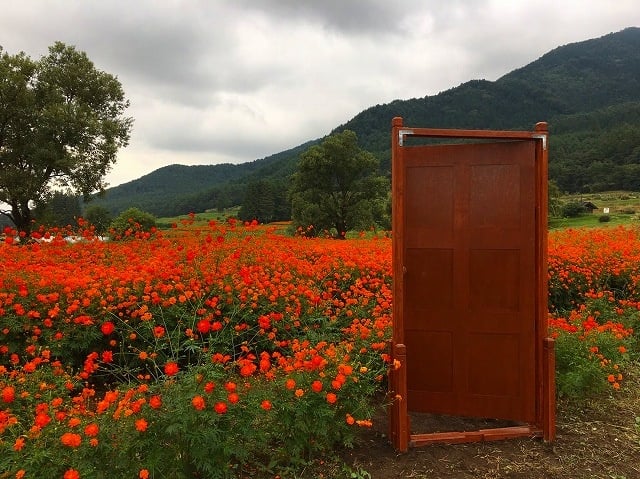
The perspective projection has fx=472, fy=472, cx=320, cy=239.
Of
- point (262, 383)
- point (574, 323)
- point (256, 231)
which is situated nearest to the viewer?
point (262, 383)

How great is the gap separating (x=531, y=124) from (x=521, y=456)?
90.2 meters

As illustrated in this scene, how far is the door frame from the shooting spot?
10.3 ft

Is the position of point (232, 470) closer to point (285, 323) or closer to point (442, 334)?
point (442, 334)

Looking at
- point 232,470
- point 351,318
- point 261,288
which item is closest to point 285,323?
point 261,288

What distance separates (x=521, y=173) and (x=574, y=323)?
2404 millimetres

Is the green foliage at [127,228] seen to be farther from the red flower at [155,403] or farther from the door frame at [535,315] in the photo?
the red flower at [155,403]

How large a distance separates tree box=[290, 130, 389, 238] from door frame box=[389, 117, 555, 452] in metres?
24.9

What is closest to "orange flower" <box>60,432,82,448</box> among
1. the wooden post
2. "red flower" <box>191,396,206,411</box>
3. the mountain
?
"red flower" <box>191,396,206,411</box>

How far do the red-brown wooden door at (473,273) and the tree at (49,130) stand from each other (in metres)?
21.7

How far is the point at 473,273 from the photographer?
341 centimetres

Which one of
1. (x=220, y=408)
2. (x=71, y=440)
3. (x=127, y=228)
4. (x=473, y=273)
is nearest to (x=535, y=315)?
(x=473, y=273)

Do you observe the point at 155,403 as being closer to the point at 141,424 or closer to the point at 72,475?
the point at 141,424

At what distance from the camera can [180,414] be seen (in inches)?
89.7

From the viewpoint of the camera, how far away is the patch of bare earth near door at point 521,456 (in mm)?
2932
